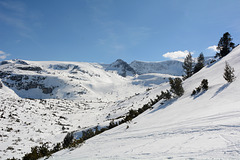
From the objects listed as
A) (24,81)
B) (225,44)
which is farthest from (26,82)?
(225,44)

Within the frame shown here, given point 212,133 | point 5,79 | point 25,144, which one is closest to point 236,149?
point 212,133

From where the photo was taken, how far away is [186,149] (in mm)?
3482

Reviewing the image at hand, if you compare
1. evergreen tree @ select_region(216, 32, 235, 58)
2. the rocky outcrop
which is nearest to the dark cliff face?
the rocky outcrop

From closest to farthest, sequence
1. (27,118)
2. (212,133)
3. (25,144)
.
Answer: (212,133) → (25,144) → (27,118)

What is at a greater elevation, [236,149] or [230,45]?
[230,45]

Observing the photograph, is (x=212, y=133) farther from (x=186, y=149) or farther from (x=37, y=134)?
(x=37, y=134)

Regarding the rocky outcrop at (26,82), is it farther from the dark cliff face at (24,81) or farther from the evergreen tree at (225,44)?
the evergreen tree at (225,44)

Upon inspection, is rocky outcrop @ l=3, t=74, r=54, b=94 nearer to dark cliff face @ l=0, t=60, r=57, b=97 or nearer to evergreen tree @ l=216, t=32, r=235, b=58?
dark cliff face @ l=0, t=60, r=57, b=97

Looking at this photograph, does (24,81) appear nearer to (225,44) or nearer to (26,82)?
(26,82)

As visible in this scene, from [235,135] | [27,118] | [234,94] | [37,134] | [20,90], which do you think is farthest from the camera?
[20,90]

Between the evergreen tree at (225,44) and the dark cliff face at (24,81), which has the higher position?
the dark cliff face at (24,81)

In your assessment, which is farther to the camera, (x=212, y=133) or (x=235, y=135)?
(x=212, y=133)

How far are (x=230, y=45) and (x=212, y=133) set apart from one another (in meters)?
32.9

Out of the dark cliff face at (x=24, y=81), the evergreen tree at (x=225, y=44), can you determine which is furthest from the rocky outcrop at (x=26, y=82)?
the evergreen tree at (x=225, y=44)
